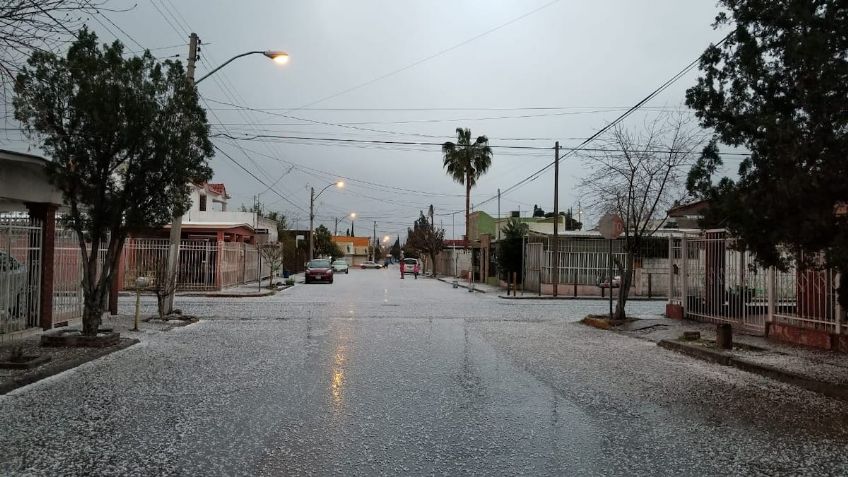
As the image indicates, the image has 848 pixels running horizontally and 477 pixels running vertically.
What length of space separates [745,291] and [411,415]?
33.5ft

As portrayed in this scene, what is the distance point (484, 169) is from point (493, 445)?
47812mm

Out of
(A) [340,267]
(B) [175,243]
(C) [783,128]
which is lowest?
(A) [340,267]

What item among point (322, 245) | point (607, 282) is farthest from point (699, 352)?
point (322, 245)

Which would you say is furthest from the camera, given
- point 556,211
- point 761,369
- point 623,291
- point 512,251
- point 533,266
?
point 512,251

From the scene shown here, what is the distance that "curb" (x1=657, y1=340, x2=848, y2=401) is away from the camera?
8313 mm

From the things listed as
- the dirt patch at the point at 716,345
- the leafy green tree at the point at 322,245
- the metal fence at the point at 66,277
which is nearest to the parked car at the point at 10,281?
the metal fence at the point at 66,277

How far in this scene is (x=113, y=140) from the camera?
1135 cm

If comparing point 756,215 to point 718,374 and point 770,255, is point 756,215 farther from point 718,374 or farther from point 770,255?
point 718,374

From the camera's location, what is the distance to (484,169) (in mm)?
52844

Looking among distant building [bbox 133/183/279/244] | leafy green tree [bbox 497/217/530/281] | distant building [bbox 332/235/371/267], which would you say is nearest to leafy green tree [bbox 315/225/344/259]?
distant building [bbox 133/183/279/244]

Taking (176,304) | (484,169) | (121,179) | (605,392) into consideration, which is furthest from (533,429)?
(484,169)

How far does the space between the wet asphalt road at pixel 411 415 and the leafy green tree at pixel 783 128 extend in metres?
2.06

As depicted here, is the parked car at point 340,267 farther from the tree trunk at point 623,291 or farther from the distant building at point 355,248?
the distant building at point 355,248

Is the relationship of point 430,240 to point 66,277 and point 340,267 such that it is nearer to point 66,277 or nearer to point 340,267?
point 340,267
